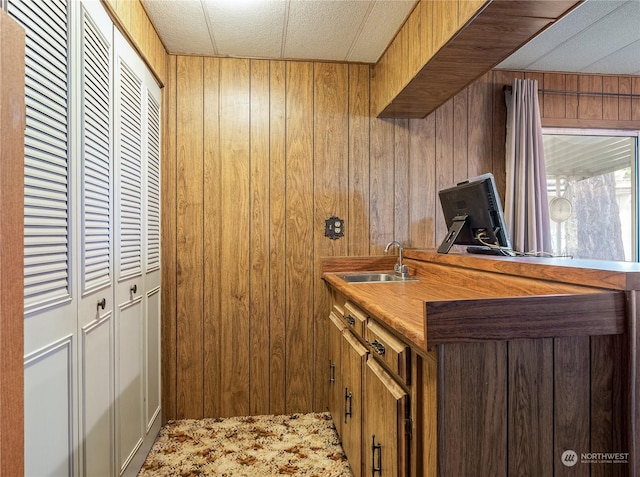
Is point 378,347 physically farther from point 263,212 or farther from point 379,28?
point 379,28

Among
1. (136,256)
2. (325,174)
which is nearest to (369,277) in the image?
(325,174)

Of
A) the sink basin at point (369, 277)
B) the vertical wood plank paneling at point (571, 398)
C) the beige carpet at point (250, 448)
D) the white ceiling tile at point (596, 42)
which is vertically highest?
the white ceiling tile at point (596, 42)

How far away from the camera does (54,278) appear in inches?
49.4

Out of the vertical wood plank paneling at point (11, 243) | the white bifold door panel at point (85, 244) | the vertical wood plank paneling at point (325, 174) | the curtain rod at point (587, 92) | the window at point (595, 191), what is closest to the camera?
the vertical wood plank paneling at point (11, 243)

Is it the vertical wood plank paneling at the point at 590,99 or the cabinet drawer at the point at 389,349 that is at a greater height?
the vertical wood plank paneling at the point at 590,99

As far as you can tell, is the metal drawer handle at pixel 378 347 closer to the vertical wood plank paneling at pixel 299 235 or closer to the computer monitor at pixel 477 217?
the computer monitor at pixel 477 217

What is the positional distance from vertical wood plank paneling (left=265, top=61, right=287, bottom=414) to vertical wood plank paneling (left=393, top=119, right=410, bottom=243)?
2.71 feet

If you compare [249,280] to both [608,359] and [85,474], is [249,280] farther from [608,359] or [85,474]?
[608,359]

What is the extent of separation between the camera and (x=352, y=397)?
6.46ft

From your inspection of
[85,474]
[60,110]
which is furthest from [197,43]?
[85,474]

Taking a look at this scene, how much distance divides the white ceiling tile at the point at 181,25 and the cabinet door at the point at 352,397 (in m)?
1.96

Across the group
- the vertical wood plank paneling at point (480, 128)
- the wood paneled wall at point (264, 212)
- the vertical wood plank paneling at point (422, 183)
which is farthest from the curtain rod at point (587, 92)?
the wood paneled wall at point (264, 212)

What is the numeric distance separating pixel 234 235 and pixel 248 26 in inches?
51.9

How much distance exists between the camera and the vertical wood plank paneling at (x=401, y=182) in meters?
2.97
